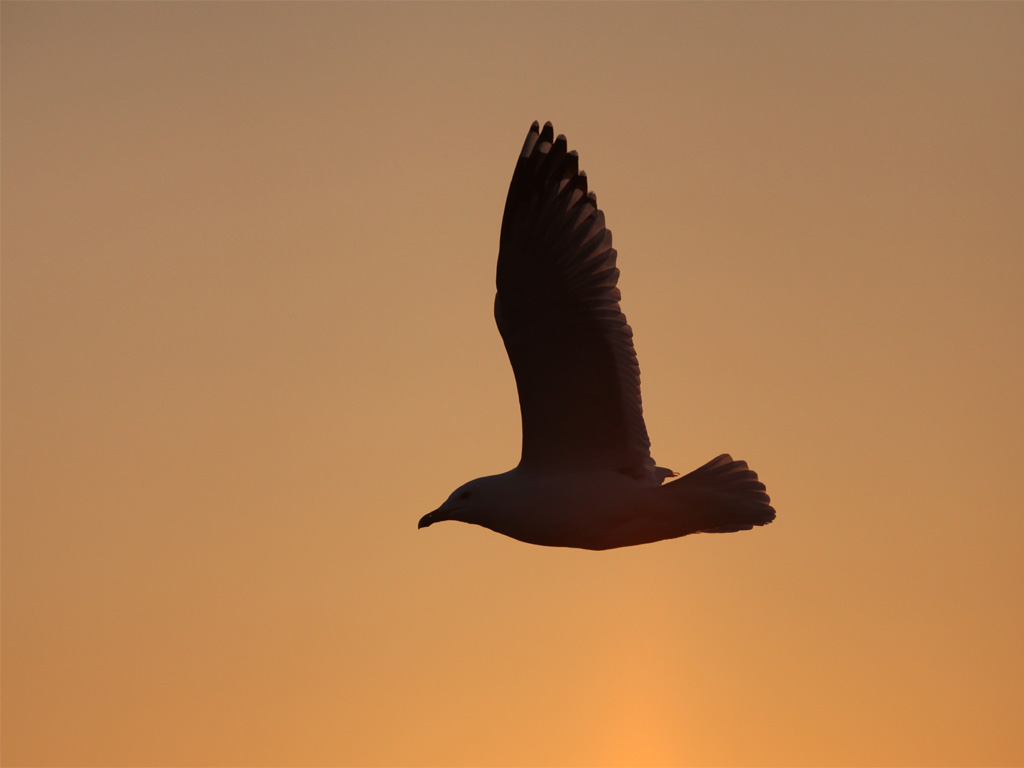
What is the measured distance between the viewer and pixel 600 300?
7.30 meters

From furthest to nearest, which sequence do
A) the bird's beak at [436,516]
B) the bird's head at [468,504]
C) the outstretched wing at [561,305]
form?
the bird's beak at [436,516] < the bird's head at [468,504] < the outstretched wing at [561,305]

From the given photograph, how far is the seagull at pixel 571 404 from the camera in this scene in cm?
723

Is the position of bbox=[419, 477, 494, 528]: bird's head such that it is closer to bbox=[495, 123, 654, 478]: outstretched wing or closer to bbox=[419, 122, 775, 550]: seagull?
bbox=[419, 122, 775, 550]: seagull

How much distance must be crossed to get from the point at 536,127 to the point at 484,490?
2322 millimetres

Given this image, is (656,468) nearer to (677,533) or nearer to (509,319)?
(677,533)

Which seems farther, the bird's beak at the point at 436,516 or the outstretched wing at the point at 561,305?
the bird's beak at the point at 436,516

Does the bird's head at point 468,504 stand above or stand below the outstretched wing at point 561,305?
below

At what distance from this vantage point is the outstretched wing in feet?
23.7

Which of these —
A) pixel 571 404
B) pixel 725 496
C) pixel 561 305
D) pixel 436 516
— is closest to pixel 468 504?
pixel 436 516

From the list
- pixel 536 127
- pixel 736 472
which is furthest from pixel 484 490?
pixel 536 127

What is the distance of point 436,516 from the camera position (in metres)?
7.66

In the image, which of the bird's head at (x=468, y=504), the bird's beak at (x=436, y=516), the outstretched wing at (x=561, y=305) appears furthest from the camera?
the bird's beak at (x=436, y=516)

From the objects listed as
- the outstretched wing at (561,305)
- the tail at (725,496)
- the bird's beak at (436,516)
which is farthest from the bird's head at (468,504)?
the tail at (725,496)

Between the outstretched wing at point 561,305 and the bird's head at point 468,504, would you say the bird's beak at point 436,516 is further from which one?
the outstretched wing at point 561,305
